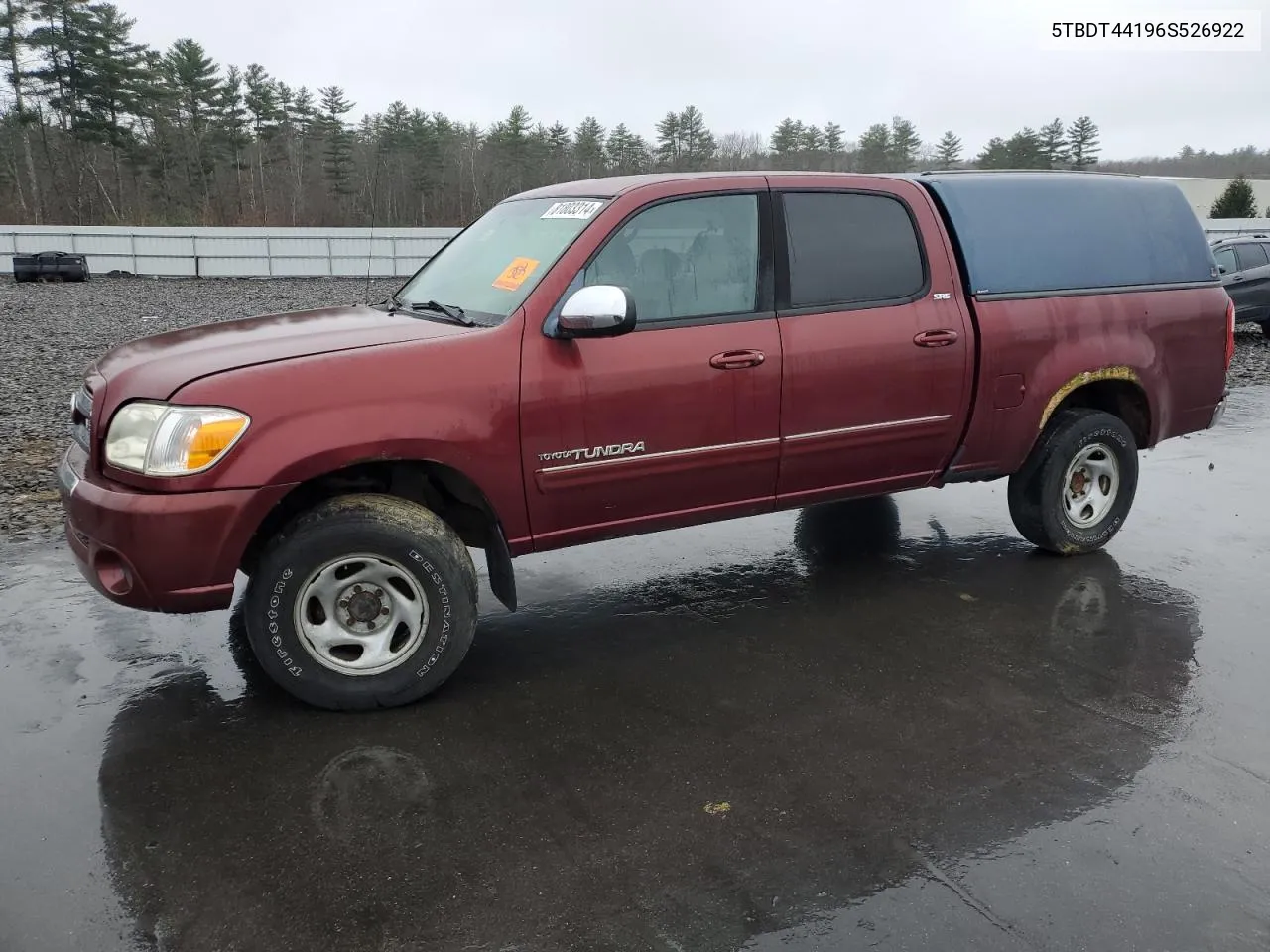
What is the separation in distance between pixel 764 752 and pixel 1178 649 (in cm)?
215

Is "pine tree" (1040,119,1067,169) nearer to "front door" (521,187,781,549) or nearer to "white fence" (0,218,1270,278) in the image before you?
"white fence" (0,218,1270,278)

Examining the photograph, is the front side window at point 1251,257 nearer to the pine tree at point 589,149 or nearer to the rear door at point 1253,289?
the rear door at point 1253,289

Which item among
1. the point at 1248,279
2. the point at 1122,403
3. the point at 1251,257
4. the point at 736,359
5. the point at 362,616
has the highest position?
the point at 1251,257

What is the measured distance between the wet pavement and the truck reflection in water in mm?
12

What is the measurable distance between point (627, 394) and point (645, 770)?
1.49m

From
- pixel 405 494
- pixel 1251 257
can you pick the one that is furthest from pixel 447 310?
pixel 1251 257

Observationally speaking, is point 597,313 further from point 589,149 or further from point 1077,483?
point 589,149

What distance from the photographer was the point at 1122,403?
221 inches

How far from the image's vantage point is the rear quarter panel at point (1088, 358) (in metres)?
4.99

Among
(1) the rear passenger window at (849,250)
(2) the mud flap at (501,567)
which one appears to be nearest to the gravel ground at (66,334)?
(2) the mud flap at (501,567)

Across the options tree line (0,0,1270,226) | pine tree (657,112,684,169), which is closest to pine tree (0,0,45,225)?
tree line (0,0,1270,226)

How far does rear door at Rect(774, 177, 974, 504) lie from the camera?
14.8 ft

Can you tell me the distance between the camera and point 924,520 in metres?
6.33

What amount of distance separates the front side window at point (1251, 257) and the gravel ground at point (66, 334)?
119 cm
